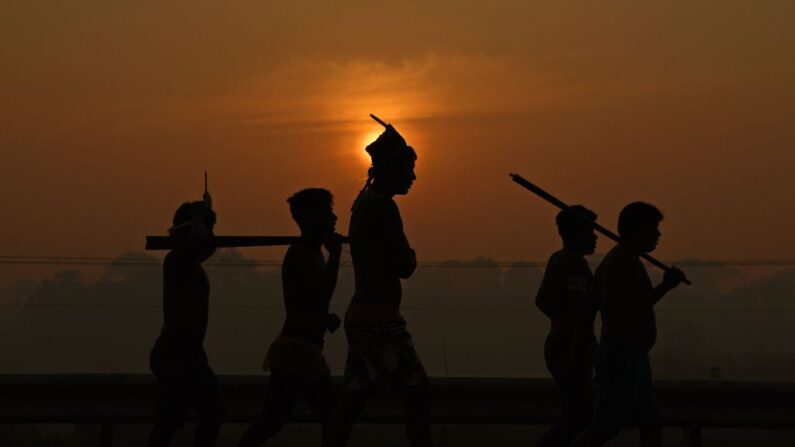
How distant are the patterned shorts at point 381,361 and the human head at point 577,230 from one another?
1682mm

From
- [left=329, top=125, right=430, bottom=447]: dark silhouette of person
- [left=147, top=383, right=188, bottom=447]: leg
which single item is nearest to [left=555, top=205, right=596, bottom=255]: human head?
[left=329, top=125, right=430, bottom=447]: dark silhouette of person

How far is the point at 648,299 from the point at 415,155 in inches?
62.4

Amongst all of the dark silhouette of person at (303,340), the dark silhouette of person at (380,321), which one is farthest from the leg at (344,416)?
the dark silhouette of person at (303,340)

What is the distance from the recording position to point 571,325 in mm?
8266

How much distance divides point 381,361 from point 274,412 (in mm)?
887

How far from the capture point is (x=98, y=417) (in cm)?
897

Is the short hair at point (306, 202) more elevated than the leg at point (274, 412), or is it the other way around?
the short hair at point (306, 202)

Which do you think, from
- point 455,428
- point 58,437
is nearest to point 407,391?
point 455,428

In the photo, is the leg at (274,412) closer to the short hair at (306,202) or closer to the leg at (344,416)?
the leg at (344,416)

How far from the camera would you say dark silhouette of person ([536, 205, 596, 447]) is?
26.8ft

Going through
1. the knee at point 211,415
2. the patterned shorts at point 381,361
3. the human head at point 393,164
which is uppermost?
the human head at point 393,164

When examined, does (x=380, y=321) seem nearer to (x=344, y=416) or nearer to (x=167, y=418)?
(x=344, y=416)

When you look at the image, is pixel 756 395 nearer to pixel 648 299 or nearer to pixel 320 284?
pixel 648 299

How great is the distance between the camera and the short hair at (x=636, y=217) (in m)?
7.90
